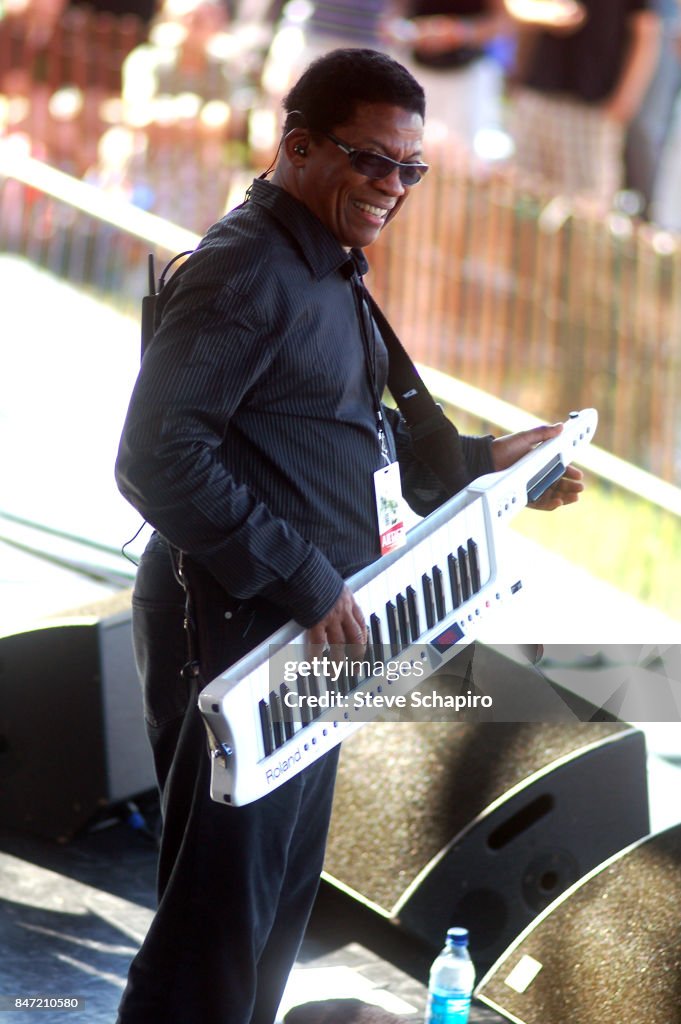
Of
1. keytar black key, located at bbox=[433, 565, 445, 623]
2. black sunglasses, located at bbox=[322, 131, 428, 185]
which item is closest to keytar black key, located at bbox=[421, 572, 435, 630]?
keytar black key, located at bbox=[433, 565, 445, 623]

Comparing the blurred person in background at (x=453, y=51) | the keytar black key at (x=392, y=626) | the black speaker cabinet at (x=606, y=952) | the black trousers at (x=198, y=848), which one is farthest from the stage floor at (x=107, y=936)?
the blurred person in background at (x=453, y=51)

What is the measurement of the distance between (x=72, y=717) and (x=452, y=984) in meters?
1.20

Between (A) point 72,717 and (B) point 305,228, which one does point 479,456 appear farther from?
(A) point 72,717

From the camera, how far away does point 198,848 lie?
236 cm

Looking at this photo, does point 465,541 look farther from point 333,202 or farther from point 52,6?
point 52,6

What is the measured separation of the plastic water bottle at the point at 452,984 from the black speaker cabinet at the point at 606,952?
0.07 m

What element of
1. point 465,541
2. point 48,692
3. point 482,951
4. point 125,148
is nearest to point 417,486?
point 465,541

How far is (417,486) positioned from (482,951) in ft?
3.59

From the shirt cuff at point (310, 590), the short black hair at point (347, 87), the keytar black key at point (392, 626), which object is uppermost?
the short black hair at point (347, 87)

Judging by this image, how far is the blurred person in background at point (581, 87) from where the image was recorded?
27.8 ft

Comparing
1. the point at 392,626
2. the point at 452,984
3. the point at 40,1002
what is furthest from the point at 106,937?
the point at 392,626

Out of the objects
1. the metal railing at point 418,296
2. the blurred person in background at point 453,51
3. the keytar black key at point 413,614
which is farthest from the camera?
the blurred person in background at point 453,51

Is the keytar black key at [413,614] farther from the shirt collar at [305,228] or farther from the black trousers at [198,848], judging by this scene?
the shirt collar at [305,228]

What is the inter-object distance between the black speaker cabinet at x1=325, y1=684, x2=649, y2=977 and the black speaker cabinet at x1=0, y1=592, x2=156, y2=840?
562 mm
